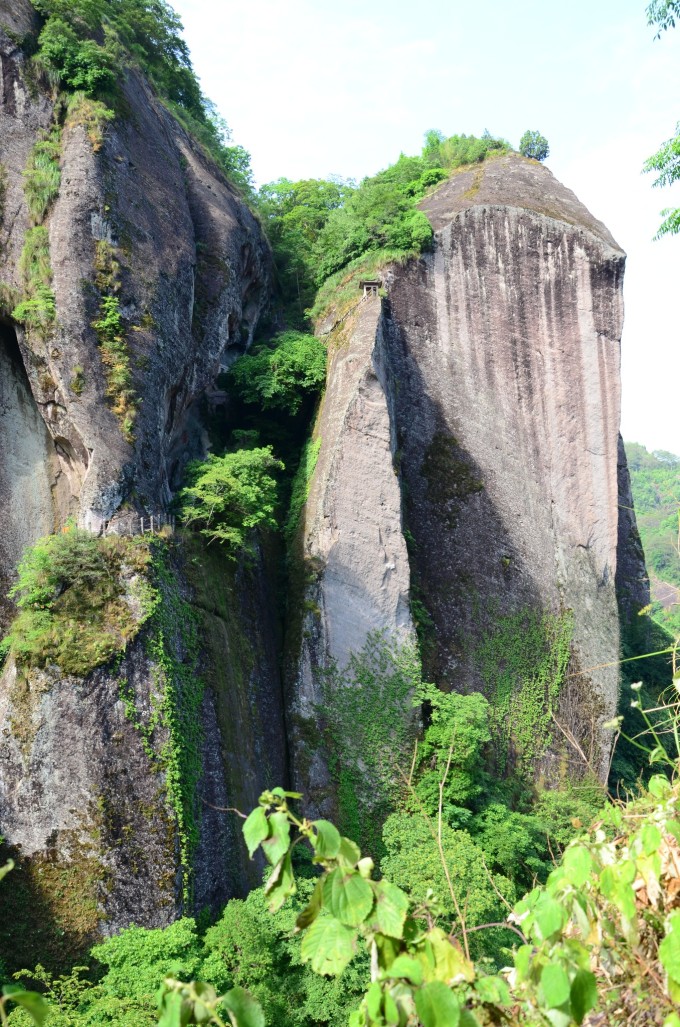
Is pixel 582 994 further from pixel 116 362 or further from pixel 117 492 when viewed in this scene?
pixel 116 362

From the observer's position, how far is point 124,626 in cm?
1049

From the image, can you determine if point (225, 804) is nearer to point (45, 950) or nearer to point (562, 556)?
point (45, 950)

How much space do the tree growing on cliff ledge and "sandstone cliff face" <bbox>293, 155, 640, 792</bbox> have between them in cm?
395

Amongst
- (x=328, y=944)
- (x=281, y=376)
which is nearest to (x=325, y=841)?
(x=328, y=944)

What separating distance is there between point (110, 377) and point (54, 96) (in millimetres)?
5508

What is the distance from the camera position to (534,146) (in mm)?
21891

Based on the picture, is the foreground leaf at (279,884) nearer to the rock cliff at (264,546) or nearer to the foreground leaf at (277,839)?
the foreground leaf at (277,839)

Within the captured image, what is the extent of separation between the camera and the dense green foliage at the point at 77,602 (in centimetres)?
1015

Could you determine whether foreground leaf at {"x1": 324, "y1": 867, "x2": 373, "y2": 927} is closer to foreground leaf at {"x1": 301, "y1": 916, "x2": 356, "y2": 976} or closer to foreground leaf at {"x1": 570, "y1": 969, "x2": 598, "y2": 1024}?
foreground leaf at {"x1": 301, "y1": 916, "x2": 356, "y2": 976}

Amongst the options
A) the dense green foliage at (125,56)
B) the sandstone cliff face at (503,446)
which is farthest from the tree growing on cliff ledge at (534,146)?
the dense green foliage at (125,56)

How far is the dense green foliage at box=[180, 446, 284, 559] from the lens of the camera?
1237 centimetres

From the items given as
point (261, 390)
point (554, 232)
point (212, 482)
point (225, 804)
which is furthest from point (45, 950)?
point (554, 232)

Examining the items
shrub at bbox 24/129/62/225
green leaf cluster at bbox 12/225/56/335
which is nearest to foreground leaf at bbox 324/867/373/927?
green leaf cluster at bbox 12/225/56/335

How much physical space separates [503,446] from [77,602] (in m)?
9.80
